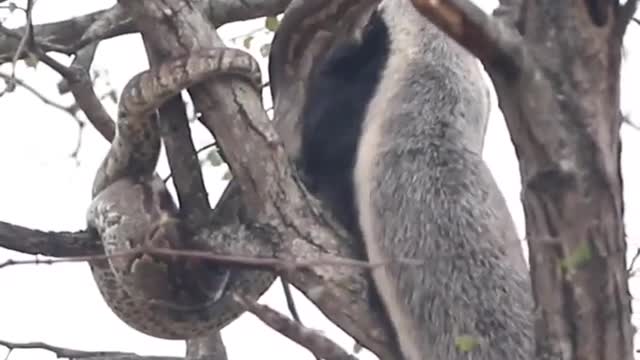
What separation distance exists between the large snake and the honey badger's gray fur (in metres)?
0.25

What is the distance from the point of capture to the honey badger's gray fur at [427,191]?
83.0 inches

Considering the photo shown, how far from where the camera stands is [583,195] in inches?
56.6

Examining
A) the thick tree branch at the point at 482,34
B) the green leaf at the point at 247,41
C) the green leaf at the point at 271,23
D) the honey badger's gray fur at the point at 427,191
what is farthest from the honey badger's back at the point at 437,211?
the thick tree branch at the point at 482,34

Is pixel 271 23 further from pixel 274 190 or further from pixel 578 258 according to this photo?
pixel 578 258

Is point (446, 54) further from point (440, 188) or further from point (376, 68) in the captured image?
point (440, 188)

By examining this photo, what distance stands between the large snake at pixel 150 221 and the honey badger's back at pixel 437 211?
259 mm

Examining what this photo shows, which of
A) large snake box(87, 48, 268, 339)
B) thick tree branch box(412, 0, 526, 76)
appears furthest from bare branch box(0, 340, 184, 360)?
thick tree branch box(412, 0, 526, 76)

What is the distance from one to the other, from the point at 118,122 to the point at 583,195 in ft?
3.34

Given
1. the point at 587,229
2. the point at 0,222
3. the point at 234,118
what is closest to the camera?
the point at 587,229

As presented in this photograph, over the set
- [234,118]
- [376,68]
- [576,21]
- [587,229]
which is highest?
[376,68]

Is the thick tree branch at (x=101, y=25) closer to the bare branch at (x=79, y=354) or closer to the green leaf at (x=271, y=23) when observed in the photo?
the green leaf at (x=271, y=23)

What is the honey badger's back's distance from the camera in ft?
6.89

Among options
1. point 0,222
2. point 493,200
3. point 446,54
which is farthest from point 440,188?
point 0,222

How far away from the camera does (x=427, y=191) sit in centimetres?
222
